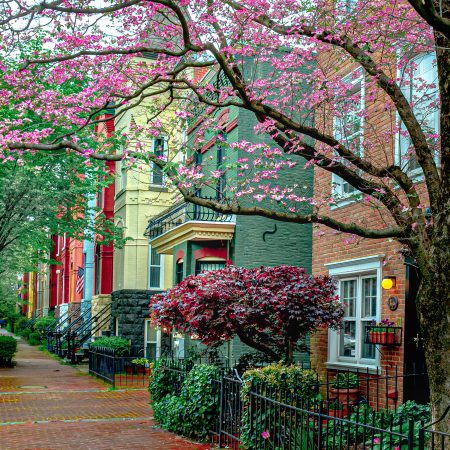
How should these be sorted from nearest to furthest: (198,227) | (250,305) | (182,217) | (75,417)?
(250,305) → (75,417) → (198,227) → (182,217)

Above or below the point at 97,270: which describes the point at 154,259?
above

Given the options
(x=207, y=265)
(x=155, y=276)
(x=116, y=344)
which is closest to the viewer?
(x=207, y=265)

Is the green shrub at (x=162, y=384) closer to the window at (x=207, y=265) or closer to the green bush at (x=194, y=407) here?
the green bush at (x=194, y=407)

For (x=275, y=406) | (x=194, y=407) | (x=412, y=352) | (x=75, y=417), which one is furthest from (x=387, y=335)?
(x=75, y=417)

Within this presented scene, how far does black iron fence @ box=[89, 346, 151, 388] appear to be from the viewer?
64.9 ft

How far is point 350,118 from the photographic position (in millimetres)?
13258

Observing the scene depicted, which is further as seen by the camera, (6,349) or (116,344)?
(6,349)

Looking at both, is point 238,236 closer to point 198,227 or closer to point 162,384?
point 198,227

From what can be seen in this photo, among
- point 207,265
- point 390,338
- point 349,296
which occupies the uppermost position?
point 207,265

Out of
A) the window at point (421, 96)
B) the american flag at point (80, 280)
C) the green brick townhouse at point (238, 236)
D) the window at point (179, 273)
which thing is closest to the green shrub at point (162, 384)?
the green brick townhouse at point (238, 236)

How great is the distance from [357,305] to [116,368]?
10.1m

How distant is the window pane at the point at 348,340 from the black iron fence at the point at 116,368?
20.4 ft

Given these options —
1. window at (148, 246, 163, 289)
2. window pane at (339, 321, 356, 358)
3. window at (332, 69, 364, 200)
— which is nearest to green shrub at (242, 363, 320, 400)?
window at (332, 69, 364, 200)

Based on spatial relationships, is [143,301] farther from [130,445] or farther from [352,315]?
[130,445]
